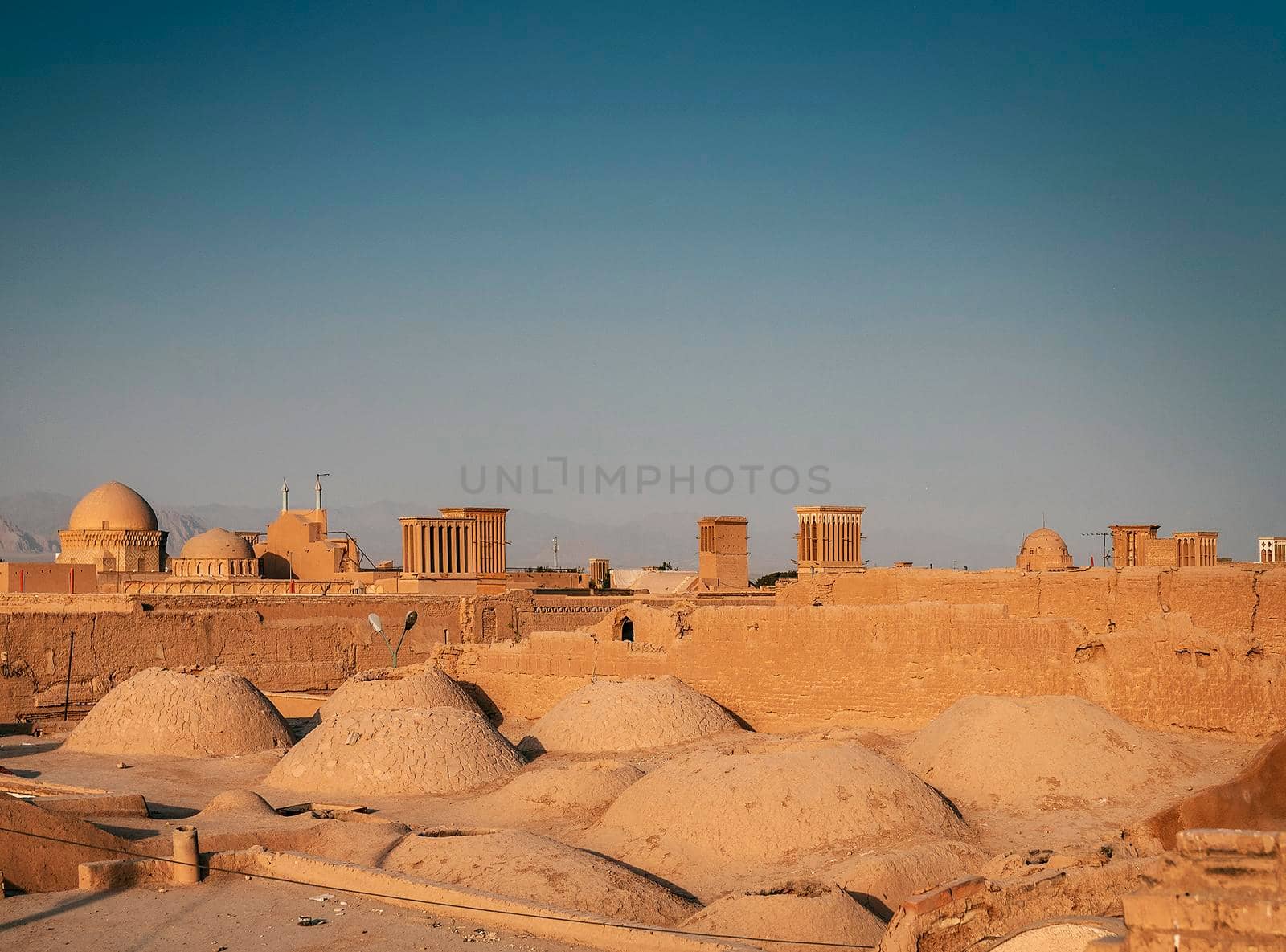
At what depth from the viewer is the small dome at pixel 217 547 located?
138 feet

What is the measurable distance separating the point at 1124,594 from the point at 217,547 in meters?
31.3

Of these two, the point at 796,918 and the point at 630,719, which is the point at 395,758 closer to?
the point at 630,719

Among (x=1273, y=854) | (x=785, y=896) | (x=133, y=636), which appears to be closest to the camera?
(x=1273, y=854)

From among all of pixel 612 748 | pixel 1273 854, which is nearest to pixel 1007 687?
pixel 612 748

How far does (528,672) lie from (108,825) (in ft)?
34.1

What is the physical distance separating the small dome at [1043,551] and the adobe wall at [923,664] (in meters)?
18.5

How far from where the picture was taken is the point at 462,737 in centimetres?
1898

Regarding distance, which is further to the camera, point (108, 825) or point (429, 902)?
point (108, 825)

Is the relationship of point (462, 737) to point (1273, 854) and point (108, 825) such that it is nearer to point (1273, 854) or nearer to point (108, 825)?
point (108, 825)

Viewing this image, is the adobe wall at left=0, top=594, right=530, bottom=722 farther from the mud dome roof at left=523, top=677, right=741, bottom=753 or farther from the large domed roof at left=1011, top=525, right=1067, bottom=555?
the large domed roof at left=1011, top=525, right=1067, bottom=555

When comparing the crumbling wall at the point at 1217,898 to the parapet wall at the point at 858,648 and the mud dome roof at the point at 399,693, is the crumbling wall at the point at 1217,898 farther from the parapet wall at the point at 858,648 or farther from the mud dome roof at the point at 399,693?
the mud dome roof at the point at 399,693

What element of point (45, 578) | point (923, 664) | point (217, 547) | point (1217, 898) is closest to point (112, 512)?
point (217, 547)

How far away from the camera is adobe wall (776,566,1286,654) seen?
632 inches

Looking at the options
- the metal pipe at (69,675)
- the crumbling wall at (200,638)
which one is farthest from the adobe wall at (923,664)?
the metal pipe at (69,675)
